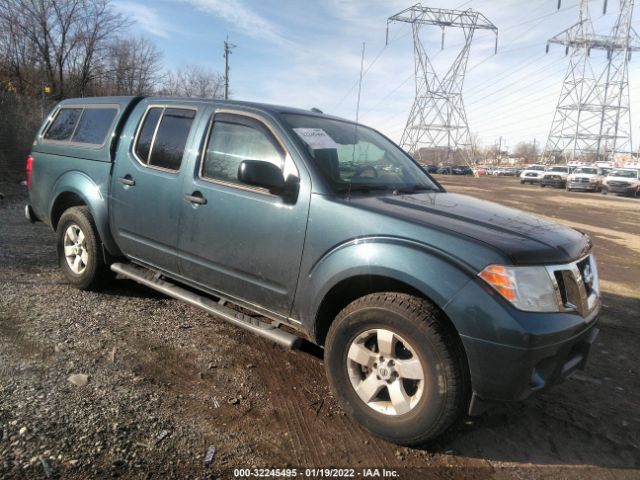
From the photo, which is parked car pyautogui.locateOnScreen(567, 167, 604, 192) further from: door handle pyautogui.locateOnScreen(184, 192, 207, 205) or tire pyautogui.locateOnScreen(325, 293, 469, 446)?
tire pyautogui.locateOnScreen(325, 293, 469, 446)

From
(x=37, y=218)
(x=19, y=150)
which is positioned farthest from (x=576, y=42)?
(x=37, y=218)

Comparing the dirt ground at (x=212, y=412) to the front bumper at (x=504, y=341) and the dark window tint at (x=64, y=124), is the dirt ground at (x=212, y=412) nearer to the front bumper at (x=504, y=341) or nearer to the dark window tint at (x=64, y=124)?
the front bumper at (x=504, y=341)

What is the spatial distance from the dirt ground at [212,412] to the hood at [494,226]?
0.84 meters

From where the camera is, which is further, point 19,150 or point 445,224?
point 19,150

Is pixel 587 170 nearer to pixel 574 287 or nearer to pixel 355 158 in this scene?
pixel 355 158

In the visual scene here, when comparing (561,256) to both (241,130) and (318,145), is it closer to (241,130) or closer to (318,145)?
(318,145)

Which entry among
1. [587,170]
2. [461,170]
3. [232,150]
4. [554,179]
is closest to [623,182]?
[587,170]

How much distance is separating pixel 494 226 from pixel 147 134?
2.98 m

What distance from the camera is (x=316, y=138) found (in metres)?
3.30

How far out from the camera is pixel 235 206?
10.6 ft

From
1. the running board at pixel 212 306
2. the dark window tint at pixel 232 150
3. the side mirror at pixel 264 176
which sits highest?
the dark window tint at pixel 232 150

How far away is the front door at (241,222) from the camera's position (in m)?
3.00

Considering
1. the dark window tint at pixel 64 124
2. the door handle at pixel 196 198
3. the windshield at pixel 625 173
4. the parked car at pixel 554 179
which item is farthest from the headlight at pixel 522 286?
the parked car at pixel 554 179

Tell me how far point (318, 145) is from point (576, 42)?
222ft
